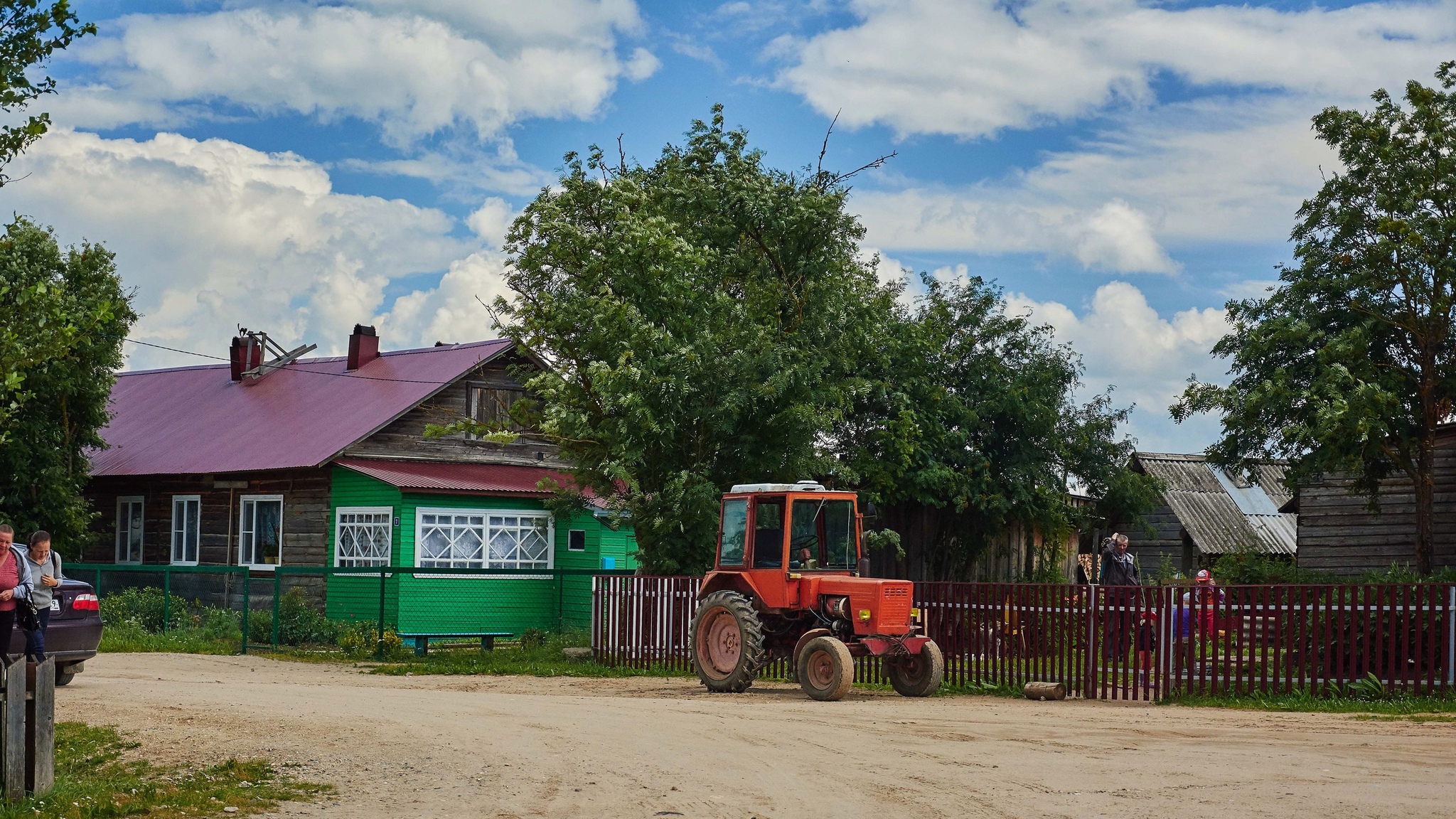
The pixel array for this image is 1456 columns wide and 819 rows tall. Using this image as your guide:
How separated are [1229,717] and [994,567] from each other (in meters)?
20.2

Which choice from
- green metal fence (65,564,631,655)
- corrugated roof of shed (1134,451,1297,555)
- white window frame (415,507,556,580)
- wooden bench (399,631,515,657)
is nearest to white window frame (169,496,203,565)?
green metal fence (65,564,631,655)

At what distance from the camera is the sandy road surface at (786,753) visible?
9.09 metres

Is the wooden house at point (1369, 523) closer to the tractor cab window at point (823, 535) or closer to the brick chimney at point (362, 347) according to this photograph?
the tractor cab window at point (823, 535)

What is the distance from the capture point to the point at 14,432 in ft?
94.5

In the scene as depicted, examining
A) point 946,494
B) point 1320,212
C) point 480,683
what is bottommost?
point 480,683

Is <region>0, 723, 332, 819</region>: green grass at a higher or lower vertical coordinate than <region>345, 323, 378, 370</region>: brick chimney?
lower

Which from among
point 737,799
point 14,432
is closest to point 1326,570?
point 737,799

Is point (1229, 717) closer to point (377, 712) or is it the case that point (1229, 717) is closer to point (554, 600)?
point (377, 712)

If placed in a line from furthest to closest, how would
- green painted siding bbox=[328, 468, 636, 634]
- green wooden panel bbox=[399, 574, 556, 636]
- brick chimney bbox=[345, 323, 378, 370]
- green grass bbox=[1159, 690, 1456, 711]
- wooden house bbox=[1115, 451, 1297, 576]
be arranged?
wooden house bbox=[1115, 451, 1297, 576] < brick chimney bbox=[345, 323, 378, 370] < green painted siding bbox=[328, 468, 636, 634] < green wooden panel bbox=[399, 574, 556, 636] < green grass bbox=[1159, 690, 1456, 711]

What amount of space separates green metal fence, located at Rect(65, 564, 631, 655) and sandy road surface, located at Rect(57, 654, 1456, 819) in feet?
26.9

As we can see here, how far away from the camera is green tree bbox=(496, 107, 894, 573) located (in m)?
22.4

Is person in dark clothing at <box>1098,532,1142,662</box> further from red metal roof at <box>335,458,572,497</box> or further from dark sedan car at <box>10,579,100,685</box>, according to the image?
red metal roof at <box>335,458,572,497</box>

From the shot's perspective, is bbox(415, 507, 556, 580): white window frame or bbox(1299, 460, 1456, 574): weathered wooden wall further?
bbox(415, 507, 556, 580): white window frame

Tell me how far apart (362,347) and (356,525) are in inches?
291
